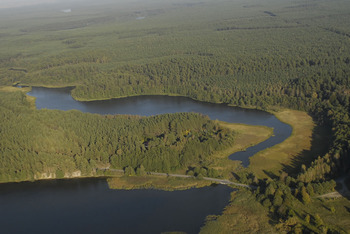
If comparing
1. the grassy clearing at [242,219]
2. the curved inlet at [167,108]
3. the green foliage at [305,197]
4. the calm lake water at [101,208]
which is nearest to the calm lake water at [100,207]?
the calm lake water at [101,208]

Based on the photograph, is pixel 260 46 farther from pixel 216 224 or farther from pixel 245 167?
pixel 216 224

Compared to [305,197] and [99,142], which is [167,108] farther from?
[305,197]

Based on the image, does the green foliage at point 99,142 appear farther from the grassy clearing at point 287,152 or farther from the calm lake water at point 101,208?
the grassy clearing at point 287,152

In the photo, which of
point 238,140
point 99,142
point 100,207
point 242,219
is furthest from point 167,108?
point 242,219

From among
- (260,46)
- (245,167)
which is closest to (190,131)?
(245,167)

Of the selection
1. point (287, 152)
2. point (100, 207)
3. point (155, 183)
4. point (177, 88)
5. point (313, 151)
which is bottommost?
point (100, 207)
